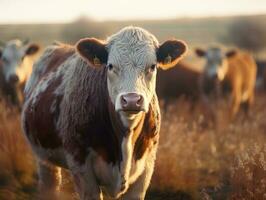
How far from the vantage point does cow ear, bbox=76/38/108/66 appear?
Result: 446 centimetres

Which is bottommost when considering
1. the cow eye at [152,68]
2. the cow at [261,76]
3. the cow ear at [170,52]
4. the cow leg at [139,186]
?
the cow at [261,76]

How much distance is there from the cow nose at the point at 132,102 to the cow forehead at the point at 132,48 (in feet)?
1.12

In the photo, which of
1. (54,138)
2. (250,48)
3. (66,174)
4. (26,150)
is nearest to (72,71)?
(54,138)

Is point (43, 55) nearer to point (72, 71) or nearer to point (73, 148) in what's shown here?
point (72, 71)

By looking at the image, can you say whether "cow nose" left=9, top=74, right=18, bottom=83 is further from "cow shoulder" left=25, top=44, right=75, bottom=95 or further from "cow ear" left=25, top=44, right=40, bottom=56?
"cow shoulder" left=25, top=44, right=75, bottom=95

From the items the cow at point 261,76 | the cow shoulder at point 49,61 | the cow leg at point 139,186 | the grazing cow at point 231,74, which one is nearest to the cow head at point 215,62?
the grazing cow at point 231,74

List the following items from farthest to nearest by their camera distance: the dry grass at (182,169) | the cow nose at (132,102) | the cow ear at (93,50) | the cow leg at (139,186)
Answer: the dry grass at (182,169) → the cow leg at (139,186) → the cow ear at (93,50) → the cow nose at (132,102)

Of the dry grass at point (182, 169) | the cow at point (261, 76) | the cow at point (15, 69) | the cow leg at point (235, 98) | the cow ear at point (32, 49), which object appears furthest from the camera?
the cow at point (261, 76)

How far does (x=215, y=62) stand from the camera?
14.1 m

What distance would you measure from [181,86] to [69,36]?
26826 mm

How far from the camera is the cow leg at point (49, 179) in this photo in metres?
6.05

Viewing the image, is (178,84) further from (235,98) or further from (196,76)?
(235,98)

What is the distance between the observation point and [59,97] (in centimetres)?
505

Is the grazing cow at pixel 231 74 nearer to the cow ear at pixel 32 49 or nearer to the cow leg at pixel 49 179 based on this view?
the cow ear at pixel 32 49
